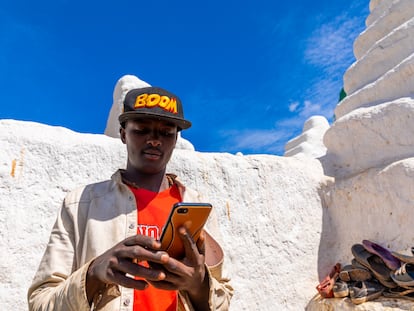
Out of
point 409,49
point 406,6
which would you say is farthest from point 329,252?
point 406,6

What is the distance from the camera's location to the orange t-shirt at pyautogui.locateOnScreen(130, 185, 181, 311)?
116 centimetres

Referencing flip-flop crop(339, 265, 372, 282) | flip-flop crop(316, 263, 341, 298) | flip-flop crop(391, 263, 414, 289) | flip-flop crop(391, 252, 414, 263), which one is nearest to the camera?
flip-flop crop(391, 263, 414, 289)

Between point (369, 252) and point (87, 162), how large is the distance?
3.05 meters

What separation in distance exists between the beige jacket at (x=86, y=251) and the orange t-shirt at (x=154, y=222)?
3 centimetres

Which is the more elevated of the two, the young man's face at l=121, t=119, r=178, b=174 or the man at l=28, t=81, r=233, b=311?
the young man's face at l=121, t=119, r=178, b=174

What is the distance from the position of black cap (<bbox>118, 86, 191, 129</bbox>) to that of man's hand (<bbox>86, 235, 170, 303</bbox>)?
0.49m

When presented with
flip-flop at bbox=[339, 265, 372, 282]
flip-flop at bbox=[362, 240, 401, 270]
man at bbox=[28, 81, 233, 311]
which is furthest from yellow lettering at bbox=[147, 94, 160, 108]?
flip-flop at bbox=[339, 265, 372, 282]

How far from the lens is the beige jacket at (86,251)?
1012mm

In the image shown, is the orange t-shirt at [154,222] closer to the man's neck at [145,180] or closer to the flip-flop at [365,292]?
the man's neck at [145,180]

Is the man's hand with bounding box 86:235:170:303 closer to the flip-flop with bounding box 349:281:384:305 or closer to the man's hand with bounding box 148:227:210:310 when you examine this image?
the man's hand with bounding box 148:227:210:310

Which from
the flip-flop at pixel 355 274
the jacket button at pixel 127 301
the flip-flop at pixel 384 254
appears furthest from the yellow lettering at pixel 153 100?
the flip-flop at pixel 355 274

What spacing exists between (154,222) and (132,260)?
35 cm

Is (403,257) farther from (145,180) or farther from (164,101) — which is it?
(164,101)

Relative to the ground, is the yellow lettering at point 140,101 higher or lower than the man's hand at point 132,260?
higher
